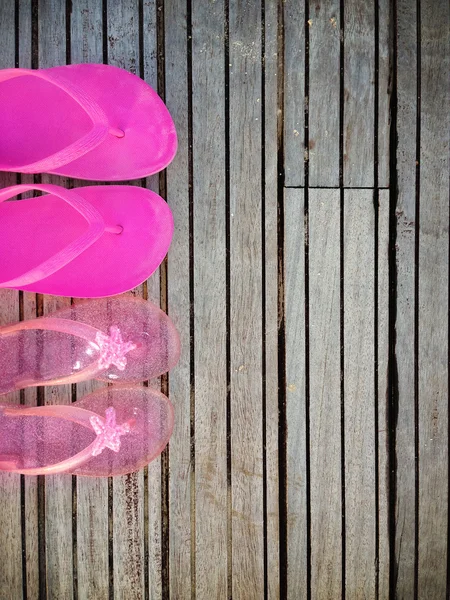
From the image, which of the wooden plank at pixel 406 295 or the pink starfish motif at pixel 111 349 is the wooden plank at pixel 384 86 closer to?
the wooden plank at pixel 406 295

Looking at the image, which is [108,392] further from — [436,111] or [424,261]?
[436,111]

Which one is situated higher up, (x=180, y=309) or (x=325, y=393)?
(x=180, y=309)

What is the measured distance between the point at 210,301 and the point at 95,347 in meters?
0.25

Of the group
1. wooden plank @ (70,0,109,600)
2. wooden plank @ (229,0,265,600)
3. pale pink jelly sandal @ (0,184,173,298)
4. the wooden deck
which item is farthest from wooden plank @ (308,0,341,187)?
wooden plank @ (70,0,109,600)

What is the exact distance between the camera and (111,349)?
0.93 metres

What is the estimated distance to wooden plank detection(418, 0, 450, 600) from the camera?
3.17 ft

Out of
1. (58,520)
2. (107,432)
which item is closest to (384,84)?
(107,432)

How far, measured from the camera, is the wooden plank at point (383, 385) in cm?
97

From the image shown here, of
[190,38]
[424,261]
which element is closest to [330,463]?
[424,261]

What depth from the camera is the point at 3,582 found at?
38.1 inches

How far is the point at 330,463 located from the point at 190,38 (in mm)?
903

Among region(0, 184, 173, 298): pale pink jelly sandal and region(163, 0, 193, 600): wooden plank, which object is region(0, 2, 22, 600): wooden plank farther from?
region(163, 0, 193, 600): wooden plank

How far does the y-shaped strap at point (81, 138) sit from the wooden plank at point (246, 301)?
0.86ft

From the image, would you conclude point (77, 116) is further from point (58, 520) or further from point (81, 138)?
point (58, 520)
